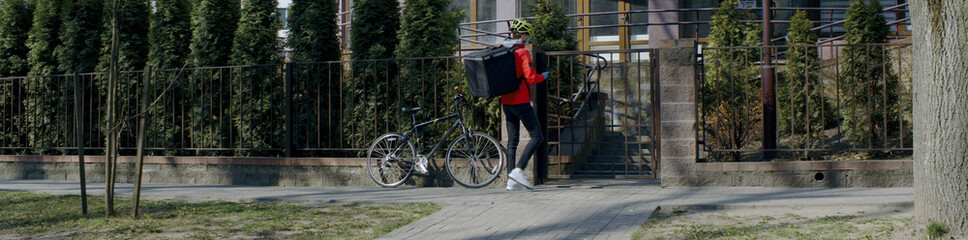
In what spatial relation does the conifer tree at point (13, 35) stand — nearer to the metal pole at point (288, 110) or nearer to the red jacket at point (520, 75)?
the metal pole at point (288, 110)

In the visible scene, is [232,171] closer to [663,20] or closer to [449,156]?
[449,156]

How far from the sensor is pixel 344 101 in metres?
10.5

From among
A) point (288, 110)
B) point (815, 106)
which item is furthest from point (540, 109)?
point (815, 106)

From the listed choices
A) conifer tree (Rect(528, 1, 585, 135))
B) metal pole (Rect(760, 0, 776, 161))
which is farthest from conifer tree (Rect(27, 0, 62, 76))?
metal pole (Rect(760, 0, 776, 161))

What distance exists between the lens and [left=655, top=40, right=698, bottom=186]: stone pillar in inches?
333

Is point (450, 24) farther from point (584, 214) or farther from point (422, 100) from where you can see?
point (584, 214)

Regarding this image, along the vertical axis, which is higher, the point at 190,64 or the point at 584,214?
the point at 190,64

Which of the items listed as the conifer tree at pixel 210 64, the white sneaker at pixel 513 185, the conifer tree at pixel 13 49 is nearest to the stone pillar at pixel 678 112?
the white sneaker at pixel 513 185

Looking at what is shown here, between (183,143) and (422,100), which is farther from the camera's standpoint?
(183,143)

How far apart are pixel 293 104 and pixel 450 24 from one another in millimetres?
2194

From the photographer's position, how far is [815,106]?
1097cm

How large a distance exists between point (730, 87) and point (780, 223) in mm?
5321

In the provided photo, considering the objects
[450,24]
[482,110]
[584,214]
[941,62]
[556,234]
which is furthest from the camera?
[450,24]

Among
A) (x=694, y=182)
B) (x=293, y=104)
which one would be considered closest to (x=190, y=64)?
(x=293, y=104)
